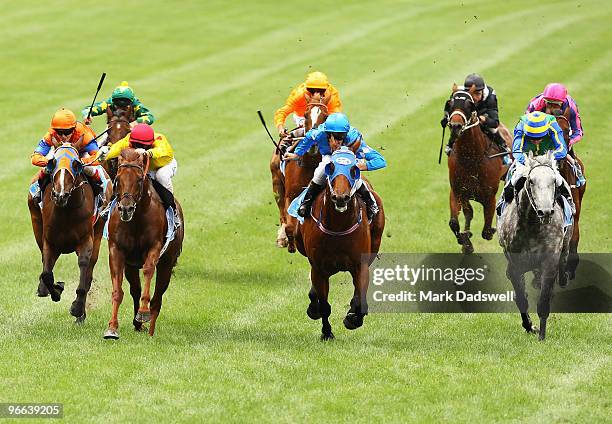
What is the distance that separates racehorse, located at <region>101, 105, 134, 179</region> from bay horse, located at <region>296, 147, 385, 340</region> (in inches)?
136

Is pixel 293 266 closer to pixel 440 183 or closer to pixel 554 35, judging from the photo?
pixel 440 183

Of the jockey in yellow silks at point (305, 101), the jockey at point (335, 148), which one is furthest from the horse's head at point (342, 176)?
the jockey in yellow silks at point (305, 101)

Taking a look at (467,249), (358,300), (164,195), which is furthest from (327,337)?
(467,249)

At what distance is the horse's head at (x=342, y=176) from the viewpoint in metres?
12.5

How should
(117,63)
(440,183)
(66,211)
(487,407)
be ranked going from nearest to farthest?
(487,407) → (66,211) → (440,183) → (117,63)

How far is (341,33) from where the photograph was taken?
40.8 m

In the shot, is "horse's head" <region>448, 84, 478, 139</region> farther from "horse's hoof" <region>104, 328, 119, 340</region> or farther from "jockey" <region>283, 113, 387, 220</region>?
"horse's hoof" <region>104, 328, 119, 340</region>

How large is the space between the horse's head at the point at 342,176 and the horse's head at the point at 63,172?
2.94 metres

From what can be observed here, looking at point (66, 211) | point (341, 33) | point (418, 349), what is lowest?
point (341, 33)

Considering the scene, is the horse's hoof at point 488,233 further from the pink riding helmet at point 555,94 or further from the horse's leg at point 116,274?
the horse's leg at point 116,274

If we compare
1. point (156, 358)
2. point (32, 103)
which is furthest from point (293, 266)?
point (32, 103)

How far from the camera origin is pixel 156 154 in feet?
44.8

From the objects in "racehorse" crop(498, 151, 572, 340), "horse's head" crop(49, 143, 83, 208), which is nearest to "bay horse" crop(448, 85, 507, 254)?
"racehorse" crop(498, 151, 572, 340)

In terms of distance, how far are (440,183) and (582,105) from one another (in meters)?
7.82
